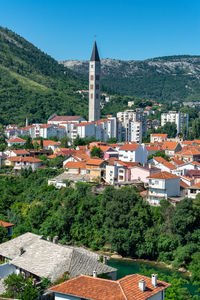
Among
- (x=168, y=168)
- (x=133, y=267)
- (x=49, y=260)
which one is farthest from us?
(x=168, y=168)

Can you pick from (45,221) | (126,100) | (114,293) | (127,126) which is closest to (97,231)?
(45,221)

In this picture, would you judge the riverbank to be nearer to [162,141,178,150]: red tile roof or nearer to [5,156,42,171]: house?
[5,156,42,171]: house

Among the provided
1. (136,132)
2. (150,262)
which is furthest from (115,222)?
(136,132)

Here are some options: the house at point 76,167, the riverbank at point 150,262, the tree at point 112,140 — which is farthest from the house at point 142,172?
the tree at point 112,140

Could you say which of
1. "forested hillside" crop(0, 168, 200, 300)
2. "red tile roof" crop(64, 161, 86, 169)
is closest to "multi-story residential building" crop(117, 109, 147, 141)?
"red tile roof" crop(64, 161, 86, 169)

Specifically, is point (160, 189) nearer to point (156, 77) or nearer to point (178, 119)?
point (178, 119)

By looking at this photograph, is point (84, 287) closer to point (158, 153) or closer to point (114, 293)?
point (114, 293)

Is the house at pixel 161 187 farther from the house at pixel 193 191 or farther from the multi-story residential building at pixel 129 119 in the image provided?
the multi-story residential building at pixel 129 119
